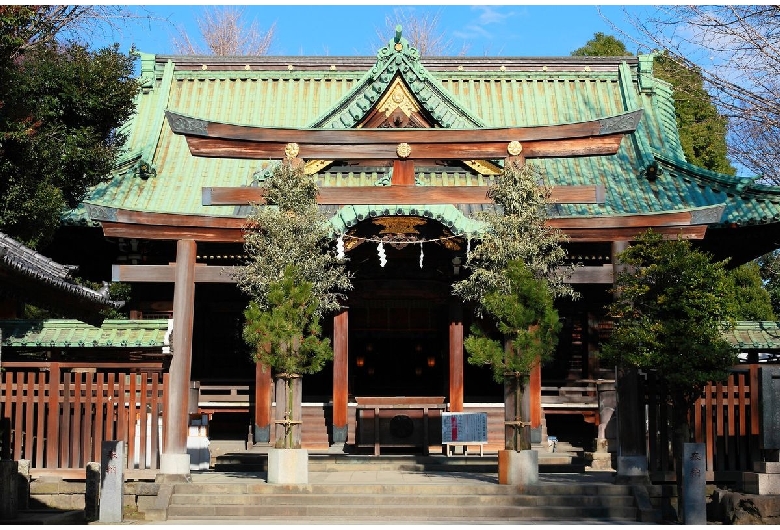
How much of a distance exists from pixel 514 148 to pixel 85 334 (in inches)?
338

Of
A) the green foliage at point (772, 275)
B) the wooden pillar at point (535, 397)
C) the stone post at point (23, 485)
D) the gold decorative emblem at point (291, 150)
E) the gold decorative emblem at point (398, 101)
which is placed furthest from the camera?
the green foliage at point (772, 275)

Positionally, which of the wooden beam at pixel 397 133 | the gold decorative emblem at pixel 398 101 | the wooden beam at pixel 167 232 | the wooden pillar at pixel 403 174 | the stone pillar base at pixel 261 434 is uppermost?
the gold decorative emblem at pixel 398 101

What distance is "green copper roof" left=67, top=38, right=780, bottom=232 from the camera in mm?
23438

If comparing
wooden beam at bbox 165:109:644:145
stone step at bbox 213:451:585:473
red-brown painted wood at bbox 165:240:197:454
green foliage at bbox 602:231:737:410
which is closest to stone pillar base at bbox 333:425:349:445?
stone step at bbox 213:451:585:473

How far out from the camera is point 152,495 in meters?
18.0

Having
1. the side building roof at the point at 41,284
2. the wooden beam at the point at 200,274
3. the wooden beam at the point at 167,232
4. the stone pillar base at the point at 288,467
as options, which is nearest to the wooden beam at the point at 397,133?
the wooden beam at the point at 167,232

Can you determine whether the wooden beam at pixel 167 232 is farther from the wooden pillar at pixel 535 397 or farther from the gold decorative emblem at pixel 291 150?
the wooden pillar at pixel 535 397

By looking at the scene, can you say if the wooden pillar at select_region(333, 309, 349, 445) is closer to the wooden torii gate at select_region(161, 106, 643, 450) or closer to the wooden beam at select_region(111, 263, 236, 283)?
the wooden beam at select_region(111, 263, 236, 283)

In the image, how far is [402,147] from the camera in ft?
65.4

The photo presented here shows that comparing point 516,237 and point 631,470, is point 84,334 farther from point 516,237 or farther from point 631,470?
point 631,470

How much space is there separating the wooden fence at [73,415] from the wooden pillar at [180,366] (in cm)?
24

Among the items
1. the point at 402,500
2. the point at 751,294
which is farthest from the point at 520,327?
the point at 751,294

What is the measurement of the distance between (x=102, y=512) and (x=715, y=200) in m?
15.0

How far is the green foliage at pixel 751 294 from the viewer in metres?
34.7
